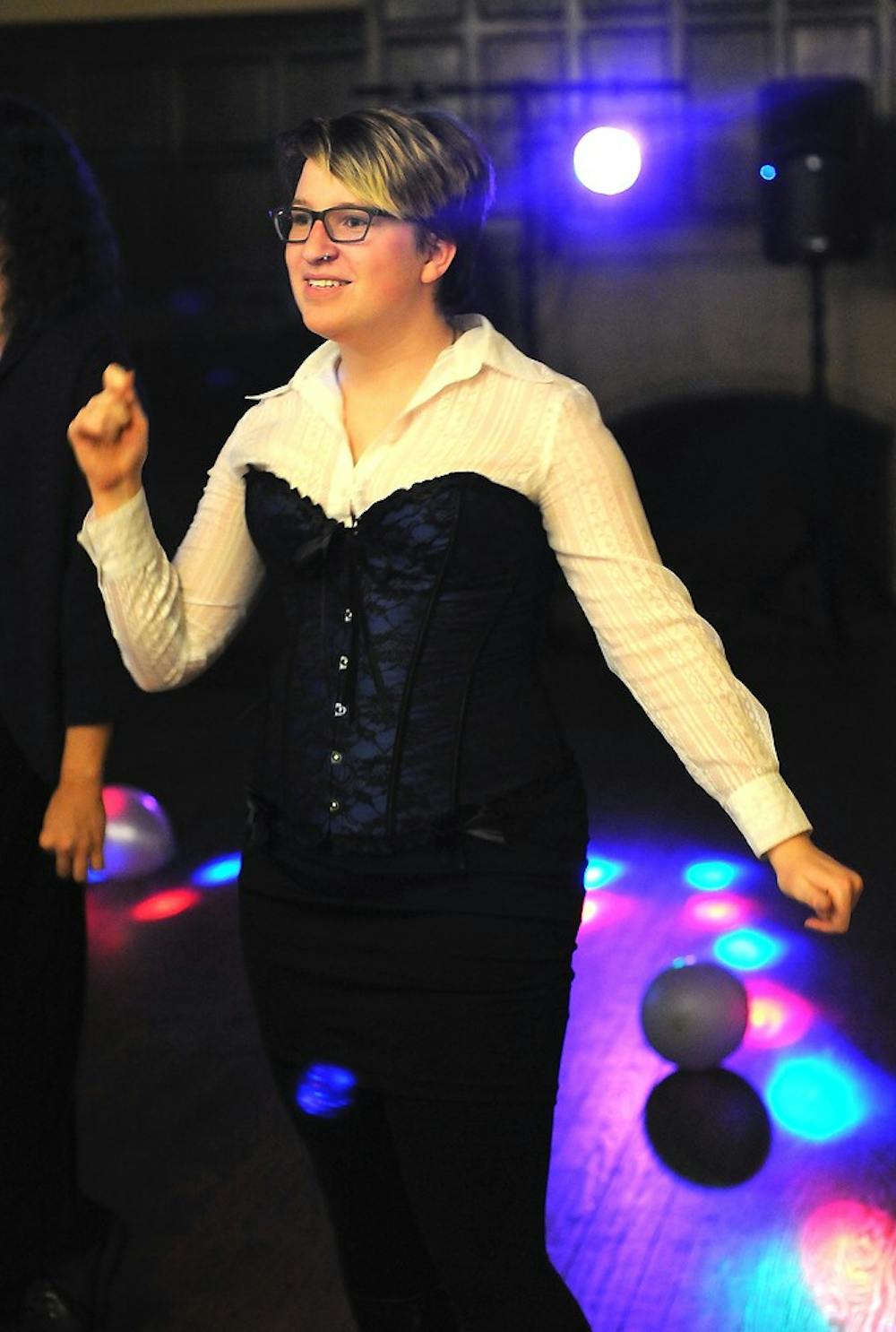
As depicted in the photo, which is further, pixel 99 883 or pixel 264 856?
pixel 99 883

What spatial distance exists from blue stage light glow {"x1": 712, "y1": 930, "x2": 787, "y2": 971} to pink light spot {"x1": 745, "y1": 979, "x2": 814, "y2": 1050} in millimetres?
84

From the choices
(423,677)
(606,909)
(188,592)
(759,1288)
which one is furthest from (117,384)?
(606,909)

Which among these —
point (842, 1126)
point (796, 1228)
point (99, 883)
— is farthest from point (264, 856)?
point (99, 883)

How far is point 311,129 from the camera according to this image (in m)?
1.51

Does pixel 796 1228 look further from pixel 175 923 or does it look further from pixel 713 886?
pixel 175 923

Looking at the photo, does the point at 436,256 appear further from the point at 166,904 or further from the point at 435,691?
the point at 166,904

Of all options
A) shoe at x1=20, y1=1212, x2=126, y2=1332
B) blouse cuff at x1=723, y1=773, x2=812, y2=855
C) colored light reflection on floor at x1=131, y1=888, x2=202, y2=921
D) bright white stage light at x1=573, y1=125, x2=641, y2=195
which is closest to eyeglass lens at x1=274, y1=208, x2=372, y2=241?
blouse cuff at x1=723, y1=773, x2=812, y2=855

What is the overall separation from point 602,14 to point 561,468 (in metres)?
5.59

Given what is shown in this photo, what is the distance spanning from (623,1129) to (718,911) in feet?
3.57

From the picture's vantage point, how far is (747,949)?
3.42m

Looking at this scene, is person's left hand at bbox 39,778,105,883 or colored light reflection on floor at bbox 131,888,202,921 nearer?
person's left hand at bbox 39,778,105,883

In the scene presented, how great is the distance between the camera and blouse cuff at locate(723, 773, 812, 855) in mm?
1461

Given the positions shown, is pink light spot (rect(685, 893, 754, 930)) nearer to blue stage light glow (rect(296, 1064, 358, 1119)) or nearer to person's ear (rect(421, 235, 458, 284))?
blue stage light glow (rect(296, 1064, 358, 1119))

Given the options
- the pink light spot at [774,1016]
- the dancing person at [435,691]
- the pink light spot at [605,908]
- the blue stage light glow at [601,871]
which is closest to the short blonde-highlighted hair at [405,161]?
the dancing person at [435,691]
